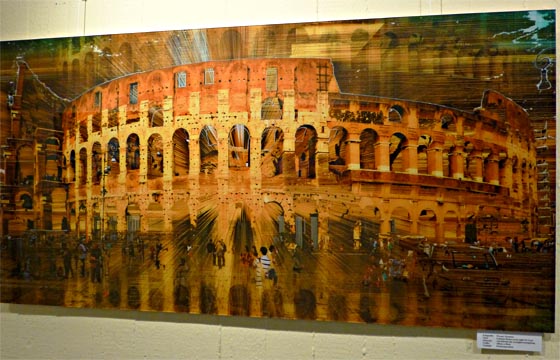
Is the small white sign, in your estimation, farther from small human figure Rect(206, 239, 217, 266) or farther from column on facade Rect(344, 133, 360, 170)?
small human figure Rect(206, 239, 217, 266)

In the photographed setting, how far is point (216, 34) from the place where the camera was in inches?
85.5

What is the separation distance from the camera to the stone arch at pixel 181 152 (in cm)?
220

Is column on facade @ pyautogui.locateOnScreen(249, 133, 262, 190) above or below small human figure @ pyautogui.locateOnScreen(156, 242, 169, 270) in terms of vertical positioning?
above

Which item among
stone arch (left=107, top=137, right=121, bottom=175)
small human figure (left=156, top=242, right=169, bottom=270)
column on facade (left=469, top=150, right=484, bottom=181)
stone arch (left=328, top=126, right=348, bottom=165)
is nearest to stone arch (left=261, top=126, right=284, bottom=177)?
stone arch (left=328, top=126, right=348, bottom=165)

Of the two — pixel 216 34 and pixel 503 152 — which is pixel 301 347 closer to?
pixel 503 152

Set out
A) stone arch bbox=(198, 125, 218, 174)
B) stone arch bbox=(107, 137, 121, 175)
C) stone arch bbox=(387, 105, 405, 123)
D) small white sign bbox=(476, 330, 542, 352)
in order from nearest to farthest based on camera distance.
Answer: small white sign bbox=(476, 330, 542, 352) → stone arch bbox=(387, 105, 405, 123) → stone arch bbox=(198, 125, 218, 174) → stone arch bbox=(107, 137, 121, 175)

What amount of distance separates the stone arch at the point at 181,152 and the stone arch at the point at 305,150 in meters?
0.48

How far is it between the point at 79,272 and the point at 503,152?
6.24ft

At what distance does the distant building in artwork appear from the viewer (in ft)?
6.60

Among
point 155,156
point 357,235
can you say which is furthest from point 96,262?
point 357,235

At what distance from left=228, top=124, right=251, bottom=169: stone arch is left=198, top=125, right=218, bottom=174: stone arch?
7cm

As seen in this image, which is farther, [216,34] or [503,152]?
[216,34]

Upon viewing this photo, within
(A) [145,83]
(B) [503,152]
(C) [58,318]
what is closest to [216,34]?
(A) [145,83]

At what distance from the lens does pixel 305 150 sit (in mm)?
2105
